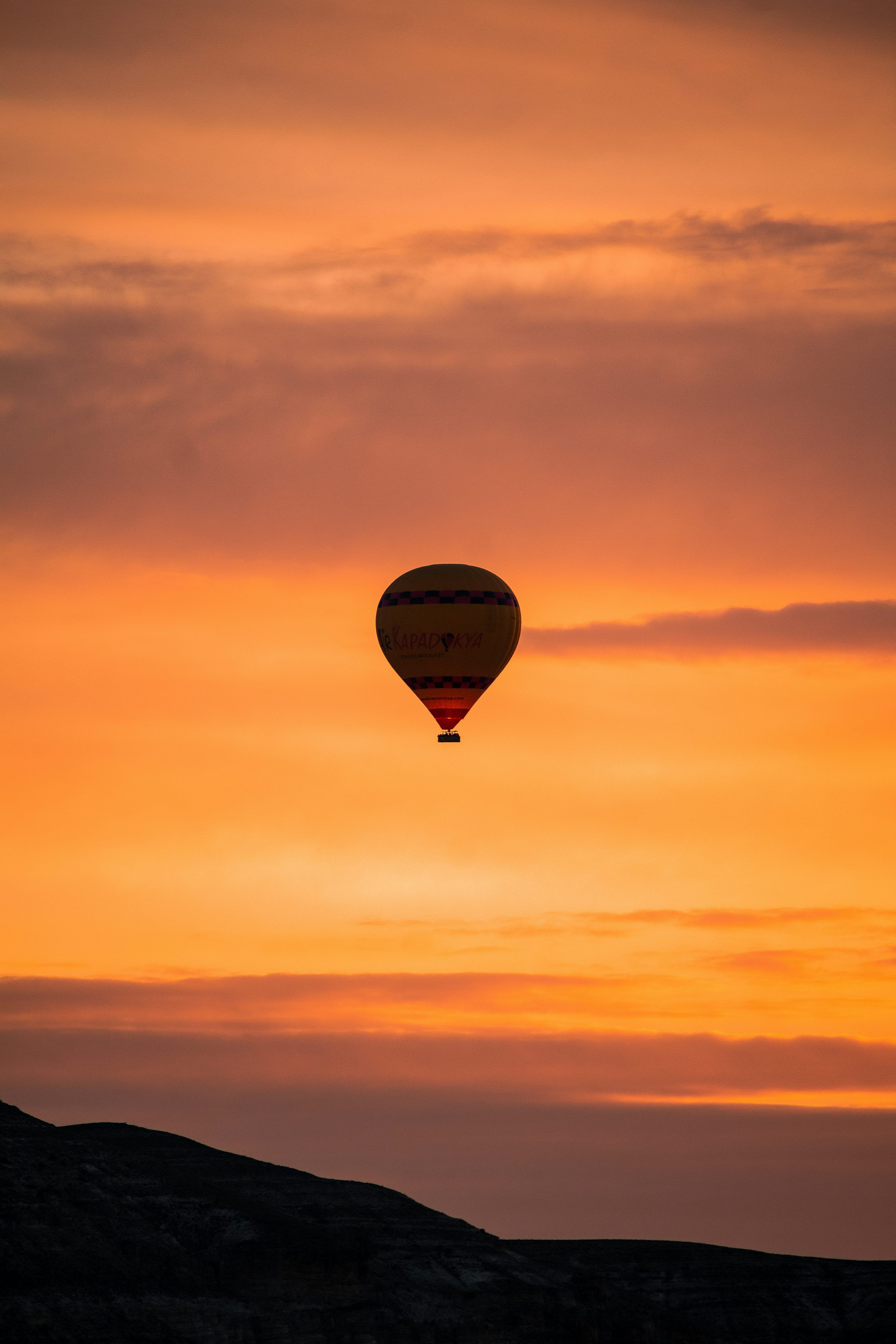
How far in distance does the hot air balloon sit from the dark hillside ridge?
44.5 m

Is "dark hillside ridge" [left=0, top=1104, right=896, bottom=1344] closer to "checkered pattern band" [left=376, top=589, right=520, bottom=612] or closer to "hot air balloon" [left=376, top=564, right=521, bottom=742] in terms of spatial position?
"hot air balloon" [left=376, top=564, right=521, bottom=742]

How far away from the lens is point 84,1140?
155750mm

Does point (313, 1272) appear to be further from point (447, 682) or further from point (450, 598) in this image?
point (450, 598)

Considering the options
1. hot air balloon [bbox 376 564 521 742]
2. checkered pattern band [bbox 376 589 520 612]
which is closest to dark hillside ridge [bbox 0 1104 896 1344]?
hot air balloon [bbox 376 564 521 742]

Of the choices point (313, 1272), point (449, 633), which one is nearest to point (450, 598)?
point (449, 633)

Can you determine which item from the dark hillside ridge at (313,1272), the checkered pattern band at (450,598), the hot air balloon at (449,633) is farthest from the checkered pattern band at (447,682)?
the dark hillside ridge at (313,1272)

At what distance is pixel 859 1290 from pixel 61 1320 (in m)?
73.7

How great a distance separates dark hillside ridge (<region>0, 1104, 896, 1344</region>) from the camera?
136375 millimetres

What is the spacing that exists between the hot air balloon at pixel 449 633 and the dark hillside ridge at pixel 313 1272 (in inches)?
1754

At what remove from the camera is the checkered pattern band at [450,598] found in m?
117

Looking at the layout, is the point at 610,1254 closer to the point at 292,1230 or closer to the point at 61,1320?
the point at 292,1230

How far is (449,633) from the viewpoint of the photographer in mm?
117312

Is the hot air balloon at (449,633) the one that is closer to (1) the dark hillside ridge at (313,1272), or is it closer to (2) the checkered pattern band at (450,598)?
(2) the checkered pattern band at (450,598)

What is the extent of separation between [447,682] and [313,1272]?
53206mm
